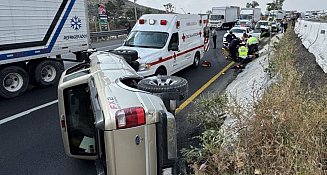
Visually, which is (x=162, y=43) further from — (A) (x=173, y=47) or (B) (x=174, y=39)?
(B) (x=174, y=39)

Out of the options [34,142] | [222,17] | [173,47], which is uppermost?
[222,17]

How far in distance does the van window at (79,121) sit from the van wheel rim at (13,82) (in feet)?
17.2

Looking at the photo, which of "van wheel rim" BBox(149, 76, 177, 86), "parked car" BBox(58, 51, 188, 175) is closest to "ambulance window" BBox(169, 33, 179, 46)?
"van wheel rim" BBox(149, 76, 177, 86)

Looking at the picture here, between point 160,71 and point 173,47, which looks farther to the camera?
point 173,47

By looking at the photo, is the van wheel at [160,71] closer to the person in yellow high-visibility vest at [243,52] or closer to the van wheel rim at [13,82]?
the van wheel rim at [13,82]

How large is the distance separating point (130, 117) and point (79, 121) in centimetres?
170

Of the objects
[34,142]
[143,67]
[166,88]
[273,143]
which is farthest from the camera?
[143,67]

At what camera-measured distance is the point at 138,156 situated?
2549 mm

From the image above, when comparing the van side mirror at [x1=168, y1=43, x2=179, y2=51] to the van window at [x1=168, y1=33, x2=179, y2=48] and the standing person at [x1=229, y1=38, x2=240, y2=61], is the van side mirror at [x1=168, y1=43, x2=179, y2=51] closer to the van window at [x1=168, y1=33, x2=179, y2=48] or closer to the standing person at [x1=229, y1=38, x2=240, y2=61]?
the van window at [x1=168, y1=33, x2=179, y2=48]

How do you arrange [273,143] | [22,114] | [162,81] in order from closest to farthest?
[273,143], [162,81], [22,114]

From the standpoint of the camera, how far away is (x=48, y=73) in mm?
9320

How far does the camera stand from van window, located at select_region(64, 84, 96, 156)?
3.67 meters

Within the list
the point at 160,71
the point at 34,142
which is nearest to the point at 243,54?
the point at 160,71

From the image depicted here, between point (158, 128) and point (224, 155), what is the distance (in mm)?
954
